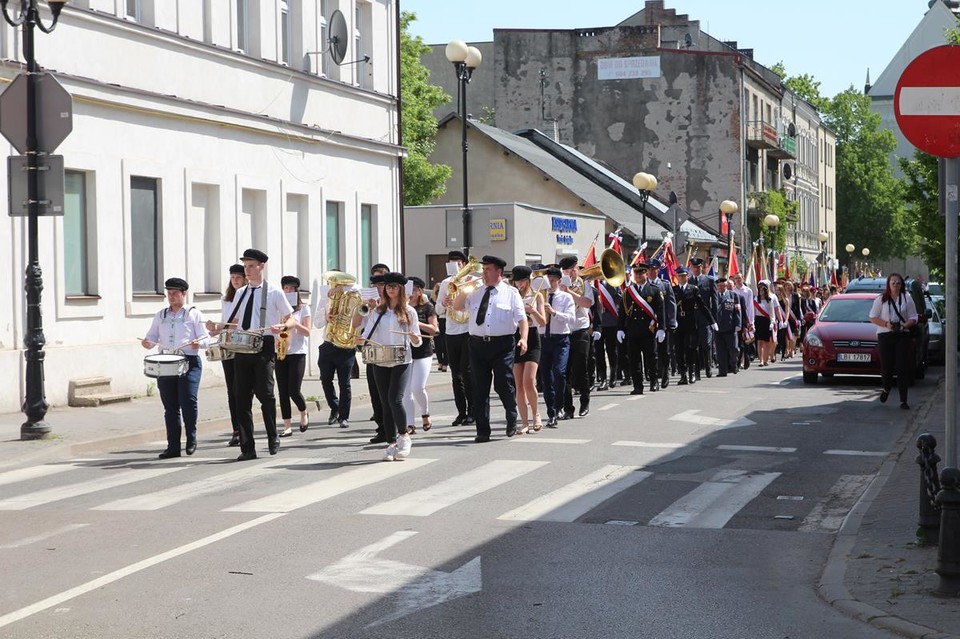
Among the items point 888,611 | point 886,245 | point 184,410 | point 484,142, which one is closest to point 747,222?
point 484,142

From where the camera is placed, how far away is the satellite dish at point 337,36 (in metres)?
26.3

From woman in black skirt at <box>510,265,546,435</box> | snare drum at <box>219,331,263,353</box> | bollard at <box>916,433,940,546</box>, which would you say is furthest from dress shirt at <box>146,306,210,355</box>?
bollard at <box>916,433,940,546</box>

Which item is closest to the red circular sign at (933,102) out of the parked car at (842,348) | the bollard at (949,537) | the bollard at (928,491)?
the bollard at (928,491)

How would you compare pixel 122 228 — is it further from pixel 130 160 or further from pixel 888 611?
pixel 888 611

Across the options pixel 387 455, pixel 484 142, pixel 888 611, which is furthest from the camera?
pixel 484 142

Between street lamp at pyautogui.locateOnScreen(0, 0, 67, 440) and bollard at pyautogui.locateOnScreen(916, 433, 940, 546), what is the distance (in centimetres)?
932

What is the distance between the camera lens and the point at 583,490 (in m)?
11.1

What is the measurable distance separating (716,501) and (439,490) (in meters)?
2.11

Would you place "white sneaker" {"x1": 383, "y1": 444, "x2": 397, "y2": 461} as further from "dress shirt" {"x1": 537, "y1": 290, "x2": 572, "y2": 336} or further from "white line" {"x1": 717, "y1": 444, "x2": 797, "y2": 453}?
"dress shirt" {"x1": 537, "y1": 290, "x2": 572, "y2": 336}

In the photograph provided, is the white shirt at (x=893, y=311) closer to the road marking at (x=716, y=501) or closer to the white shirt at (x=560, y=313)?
the white shirt at (x=560, y=313)

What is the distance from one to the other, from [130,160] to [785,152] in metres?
57.1

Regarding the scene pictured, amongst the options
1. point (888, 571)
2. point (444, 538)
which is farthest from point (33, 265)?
point (888, 571)

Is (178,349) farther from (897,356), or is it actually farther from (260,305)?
(897,356)

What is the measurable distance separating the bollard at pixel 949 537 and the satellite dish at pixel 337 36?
20.5 metres
